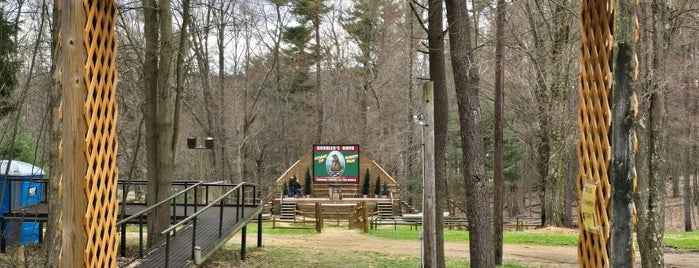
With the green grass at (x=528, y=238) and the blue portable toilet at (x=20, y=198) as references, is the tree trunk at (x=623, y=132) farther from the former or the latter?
the green grass at (x=528, y=238)

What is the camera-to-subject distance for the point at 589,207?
404cm

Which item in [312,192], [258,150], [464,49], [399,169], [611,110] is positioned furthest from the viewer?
[258,150]

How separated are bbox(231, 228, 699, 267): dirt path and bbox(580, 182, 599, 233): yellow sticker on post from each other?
9.55 meters

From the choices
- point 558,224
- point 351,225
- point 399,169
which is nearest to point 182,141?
point 399,169

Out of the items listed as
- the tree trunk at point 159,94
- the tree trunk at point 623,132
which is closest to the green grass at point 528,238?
the tree trunk at point 159,94

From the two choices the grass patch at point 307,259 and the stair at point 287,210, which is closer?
the grass patch at point 307,259

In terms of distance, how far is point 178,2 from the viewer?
14.8 m

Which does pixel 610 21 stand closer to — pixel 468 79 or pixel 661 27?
pixel 468 79

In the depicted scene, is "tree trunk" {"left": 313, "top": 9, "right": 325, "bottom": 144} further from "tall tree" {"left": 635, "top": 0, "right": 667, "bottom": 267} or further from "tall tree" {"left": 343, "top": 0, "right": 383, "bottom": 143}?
"tall tree" {"left": 635, "top": 0, "right": 667, "bottom": 267}

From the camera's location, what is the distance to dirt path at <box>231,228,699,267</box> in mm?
13680

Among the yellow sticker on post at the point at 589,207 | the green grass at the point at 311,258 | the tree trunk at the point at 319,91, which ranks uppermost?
the tree trunk at the point at 319,91

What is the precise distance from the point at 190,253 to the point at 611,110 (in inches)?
281

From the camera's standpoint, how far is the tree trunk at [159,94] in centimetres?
1138

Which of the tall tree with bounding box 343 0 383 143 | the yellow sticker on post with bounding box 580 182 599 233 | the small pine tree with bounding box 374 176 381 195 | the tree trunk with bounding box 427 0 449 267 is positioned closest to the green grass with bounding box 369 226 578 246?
the tree trunk with bounding box 427 0 449 267
